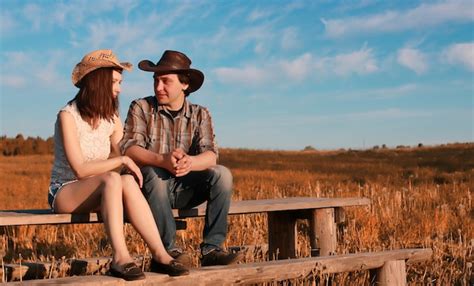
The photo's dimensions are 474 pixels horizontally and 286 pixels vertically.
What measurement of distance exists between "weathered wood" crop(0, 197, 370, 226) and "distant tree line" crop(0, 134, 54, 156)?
32438 millimetres

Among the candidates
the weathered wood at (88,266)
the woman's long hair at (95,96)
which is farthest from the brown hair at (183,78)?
the weathered wood at (88,266)

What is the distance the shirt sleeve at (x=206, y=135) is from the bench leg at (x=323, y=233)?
1.32 meters

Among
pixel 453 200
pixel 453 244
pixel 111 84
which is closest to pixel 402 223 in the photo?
pixel 453 244

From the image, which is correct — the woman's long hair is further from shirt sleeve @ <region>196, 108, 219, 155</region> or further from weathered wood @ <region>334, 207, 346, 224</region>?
weathered wood @ <region>334, 207, 346, 224</region>

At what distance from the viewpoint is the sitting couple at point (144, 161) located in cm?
442

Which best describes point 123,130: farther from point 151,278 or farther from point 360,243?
point 360,243

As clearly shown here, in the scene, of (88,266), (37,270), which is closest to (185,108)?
(88,266)

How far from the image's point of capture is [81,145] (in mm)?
4887

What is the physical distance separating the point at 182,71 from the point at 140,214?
4.07 feet

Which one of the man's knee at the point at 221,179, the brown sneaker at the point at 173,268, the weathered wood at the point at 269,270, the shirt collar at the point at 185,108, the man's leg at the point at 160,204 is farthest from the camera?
the shirt collar at the point at 185,108

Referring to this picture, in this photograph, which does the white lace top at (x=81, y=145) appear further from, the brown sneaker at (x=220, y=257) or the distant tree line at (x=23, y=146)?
the distant tree line at (x=23, y=146)

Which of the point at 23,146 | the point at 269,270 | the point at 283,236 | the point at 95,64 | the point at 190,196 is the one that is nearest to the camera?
the point at 269,270

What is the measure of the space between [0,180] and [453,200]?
1347 cm

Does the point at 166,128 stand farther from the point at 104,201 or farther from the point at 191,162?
the point at 104,201
